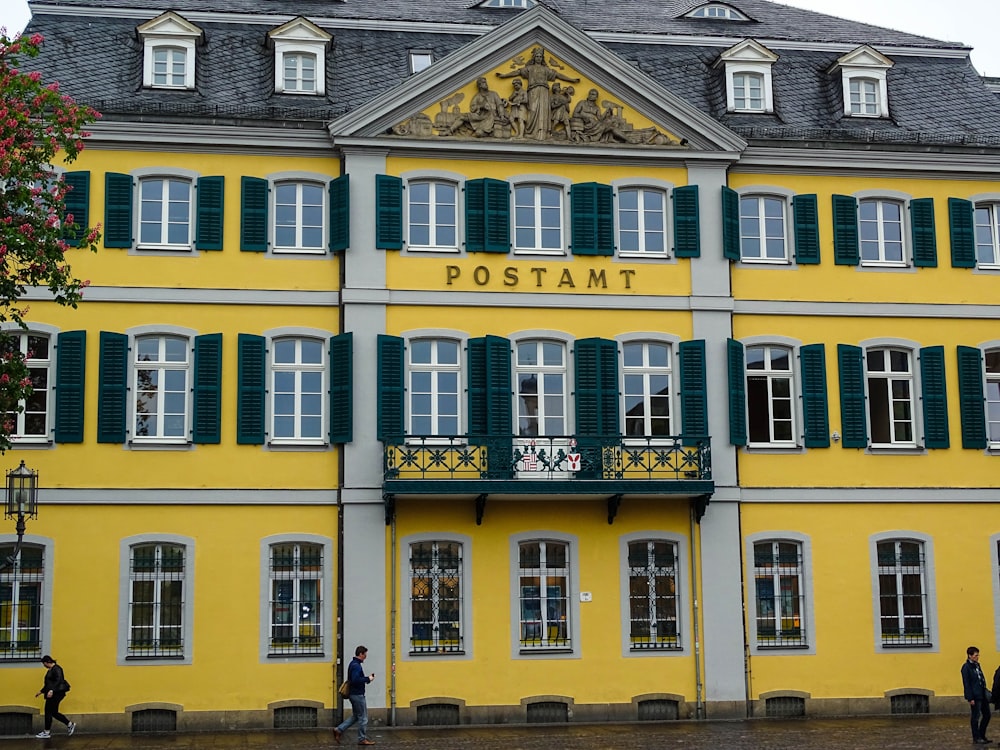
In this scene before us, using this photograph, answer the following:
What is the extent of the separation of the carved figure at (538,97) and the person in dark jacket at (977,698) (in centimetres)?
1225

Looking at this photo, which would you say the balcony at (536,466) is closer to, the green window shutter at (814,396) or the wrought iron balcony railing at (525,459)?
the wrought iron balcony railing at (525,459)

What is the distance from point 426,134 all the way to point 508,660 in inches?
388

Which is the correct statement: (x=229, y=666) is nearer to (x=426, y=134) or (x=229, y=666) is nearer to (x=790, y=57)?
(x=426, y=134)

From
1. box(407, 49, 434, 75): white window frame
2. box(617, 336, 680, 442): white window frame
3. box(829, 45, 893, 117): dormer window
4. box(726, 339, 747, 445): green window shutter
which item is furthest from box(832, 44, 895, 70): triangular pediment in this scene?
box(407, 49, 434, 75): white window frame

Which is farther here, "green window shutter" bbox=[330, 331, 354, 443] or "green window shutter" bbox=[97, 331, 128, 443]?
"green window shutter" bbox=[330, 331, 354, 443]

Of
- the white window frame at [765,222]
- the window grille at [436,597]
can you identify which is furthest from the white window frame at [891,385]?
the window grille at [436,597]

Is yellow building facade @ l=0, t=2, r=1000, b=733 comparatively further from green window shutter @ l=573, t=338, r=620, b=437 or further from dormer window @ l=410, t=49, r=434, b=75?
dormer window @ l=410, t=49, r=434, b=75

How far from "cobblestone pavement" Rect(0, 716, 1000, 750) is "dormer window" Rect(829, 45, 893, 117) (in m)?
12.4

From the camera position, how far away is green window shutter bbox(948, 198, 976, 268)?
2855cm

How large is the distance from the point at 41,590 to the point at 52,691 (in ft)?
7.13

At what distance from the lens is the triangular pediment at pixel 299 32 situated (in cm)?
2788

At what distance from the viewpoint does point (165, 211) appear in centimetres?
2641

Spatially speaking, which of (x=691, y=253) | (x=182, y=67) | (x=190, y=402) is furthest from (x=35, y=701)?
(x=691, y=253)

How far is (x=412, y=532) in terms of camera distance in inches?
1017
